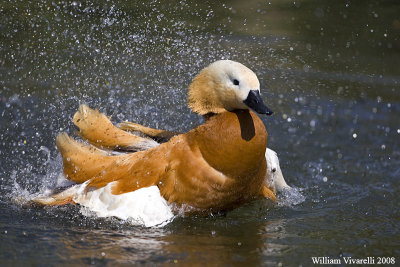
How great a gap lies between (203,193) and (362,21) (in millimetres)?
5946

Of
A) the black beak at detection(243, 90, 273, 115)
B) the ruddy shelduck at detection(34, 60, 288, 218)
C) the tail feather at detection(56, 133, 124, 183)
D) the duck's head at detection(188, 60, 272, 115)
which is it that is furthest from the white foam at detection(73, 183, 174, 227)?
the black beak at detection(243, 90, 273, 115)

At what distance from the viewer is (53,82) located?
7.39m

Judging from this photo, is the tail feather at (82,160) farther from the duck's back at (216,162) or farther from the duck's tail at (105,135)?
the duck's back at (216,162)

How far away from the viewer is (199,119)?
6688 millimetres

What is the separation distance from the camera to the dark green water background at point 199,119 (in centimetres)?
405

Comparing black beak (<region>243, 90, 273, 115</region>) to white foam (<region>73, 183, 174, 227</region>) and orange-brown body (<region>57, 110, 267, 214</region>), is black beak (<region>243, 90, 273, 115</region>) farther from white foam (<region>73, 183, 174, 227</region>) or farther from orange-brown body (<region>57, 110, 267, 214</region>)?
white foam (<region>73, 183, 174, 227</region>)

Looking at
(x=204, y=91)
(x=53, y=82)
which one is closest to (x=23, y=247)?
(x=204, y=91)

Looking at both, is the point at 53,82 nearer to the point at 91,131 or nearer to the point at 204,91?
the point at 91,131

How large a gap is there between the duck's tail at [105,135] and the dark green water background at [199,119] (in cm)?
48

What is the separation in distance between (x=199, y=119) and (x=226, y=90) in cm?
258

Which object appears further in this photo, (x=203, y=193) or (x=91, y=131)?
(x=91, y=131)

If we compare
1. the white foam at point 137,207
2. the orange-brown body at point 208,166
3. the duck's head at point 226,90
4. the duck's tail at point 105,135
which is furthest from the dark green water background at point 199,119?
the duck's head at point 226,90

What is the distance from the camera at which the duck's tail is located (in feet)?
15.9

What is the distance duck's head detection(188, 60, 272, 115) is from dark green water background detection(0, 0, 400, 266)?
84 cm
